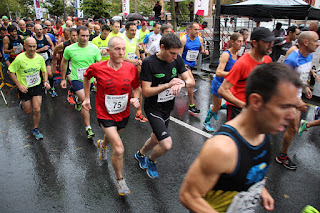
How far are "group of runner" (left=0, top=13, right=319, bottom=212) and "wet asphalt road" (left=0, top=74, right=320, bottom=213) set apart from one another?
0.23 m

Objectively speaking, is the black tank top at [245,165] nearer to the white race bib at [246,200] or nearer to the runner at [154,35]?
the white race bib at [246,200]

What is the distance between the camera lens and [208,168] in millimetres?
1333

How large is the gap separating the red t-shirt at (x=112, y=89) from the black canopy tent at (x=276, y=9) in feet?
25.8

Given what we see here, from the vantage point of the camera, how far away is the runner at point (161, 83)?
10.9ft

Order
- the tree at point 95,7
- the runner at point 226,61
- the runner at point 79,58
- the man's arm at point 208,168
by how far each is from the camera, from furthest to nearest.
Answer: the tree at point 95,7 → the runner at point 79,58 → the runner at point 226,61 → the man's arm at point 208,168

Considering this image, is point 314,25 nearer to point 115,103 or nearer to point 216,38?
point 216,38

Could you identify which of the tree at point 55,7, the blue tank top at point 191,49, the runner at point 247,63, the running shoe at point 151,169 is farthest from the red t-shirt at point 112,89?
the tree at point 55,7

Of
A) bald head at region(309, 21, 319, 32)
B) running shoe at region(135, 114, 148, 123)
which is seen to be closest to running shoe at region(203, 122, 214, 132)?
running shoe at region(135, 114, 148, 123)

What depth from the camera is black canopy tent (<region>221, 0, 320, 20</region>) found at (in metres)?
9.05

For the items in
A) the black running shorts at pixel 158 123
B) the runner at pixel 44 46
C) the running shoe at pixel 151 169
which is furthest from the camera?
the runner at pixel 44 46

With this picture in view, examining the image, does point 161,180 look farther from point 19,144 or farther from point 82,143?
point 19,144

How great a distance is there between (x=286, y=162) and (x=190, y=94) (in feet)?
9.51

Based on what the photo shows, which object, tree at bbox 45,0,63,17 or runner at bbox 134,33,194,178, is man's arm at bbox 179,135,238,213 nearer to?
runner at bbox 134,33,194,178

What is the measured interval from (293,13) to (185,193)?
9842 mm
